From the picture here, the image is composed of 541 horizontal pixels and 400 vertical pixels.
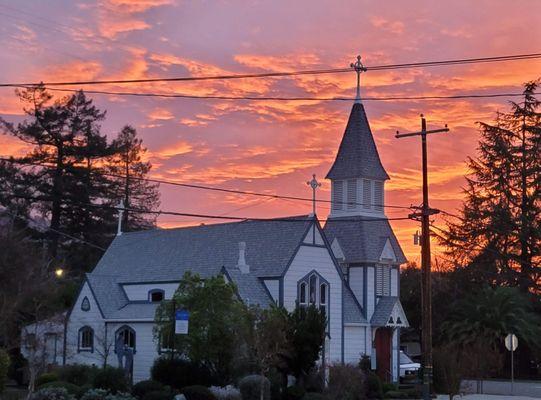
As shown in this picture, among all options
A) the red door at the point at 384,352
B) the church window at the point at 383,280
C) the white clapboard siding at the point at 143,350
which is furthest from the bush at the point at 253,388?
the church window at the point at 383,280

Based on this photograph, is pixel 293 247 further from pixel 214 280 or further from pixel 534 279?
pixel 534 279

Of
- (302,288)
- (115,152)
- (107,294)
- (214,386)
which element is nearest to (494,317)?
(302,288)

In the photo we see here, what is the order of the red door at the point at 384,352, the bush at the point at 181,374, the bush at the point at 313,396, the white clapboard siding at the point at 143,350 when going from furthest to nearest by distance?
the red door at the point at 384,352
the white clapboard siding at the point at 143,350
the bush at the point at 181,374
the bush at the point at 313,396

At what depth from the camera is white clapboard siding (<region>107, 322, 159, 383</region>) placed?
47.8 meters

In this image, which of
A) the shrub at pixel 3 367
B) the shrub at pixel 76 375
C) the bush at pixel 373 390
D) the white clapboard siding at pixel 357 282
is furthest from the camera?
the white clapboard siding at pixel 357 282

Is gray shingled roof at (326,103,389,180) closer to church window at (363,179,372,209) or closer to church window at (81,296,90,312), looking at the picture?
church window at (363,179,372,209)

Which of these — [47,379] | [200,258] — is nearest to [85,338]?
[200,258]

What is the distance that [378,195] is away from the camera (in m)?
55.3

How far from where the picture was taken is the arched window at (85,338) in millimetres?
51250

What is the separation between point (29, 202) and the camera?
79312 millimetres

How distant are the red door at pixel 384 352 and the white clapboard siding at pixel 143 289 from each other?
12589 millimetres

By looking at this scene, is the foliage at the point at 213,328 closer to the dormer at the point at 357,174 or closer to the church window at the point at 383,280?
the church window at the point at 383,280

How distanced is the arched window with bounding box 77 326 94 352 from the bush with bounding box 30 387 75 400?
20830mm

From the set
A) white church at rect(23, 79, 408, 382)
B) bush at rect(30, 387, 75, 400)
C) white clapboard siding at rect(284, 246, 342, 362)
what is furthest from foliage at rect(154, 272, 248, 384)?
bush at rect(30, 387, 75, 400)
